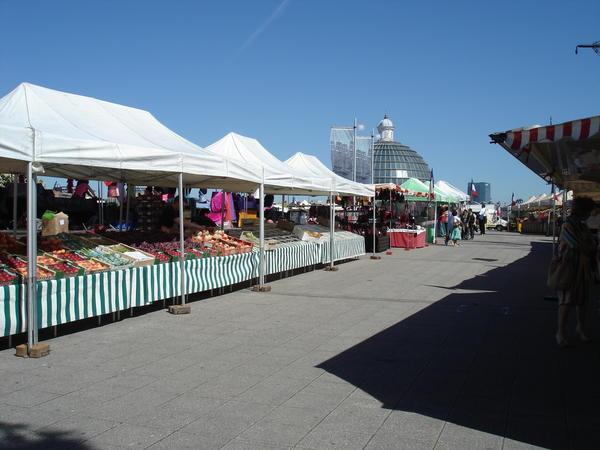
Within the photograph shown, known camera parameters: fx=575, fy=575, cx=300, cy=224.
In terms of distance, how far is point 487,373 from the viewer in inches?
231

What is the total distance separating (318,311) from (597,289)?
22.1ft

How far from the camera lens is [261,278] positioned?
38.2ft

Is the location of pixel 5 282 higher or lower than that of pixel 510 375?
higher

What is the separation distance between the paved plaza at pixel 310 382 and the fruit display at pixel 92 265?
2.77 feet

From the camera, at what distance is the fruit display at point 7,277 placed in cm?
654

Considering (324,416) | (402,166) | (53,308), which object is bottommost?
(324,416)

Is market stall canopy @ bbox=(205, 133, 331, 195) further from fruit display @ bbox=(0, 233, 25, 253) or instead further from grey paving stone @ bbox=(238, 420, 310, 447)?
Answer: grey paving stone @ bbox=(238, 420, 310, 447)

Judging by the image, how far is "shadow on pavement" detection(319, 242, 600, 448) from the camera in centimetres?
453

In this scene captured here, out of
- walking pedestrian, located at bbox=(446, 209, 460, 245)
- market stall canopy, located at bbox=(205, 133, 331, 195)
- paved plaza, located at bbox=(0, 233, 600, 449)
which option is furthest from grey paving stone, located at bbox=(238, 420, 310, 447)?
walking pedestrian, located at bbox=(446, 209, 460, 245)

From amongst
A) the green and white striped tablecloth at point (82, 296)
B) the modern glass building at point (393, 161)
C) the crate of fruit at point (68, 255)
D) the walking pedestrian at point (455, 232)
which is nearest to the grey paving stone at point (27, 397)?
the green and white striped tablecloth at point (82, 296)

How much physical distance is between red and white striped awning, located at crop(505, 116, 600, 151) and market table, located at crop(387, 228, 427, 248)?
66.0 ft

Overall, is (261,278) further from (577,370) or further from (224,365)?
(577,370)

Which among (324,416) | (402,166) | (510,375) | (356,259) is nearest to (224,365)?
(324,416)

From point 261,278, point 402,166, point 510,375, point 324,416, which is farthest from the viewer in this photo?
point 402,166
